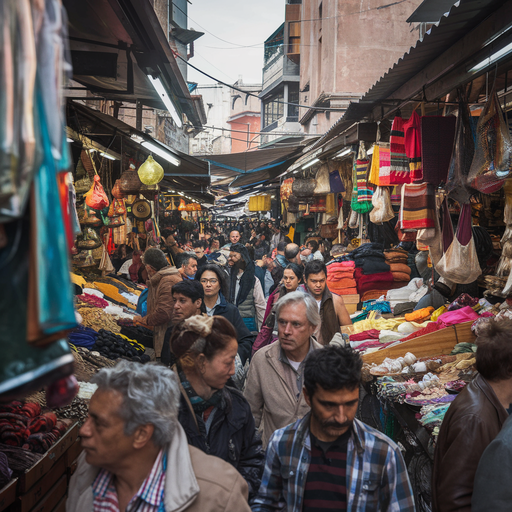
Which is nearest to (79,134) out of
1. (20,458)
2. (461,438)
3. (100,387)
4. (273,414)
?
(20,458)

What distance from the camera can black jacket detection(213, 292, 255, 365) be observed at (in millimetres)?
4273

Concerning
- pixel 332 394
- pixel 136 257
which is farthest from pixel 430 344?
pixel 136 257

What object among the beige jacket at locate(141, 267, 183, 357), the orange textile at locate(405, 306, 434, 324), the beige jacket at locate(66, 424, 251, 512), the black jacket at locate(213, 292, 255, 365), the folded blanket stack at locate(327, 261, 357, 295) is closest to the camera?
the beige jacket at locate(66, 424, 251, 512)

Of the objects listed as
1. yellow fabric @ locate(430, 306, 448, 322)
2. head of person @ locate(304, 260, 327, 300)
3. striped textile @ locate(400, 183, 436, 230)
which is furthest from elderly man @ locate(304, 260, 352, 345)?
yellow fabric @ locate(430, 306, 448, 322)

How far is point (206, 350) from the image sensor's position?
102 inches

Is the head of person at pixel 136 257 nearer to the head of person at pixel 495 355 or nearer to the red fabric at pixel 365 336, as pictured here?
the red fabric at pixel 365 336

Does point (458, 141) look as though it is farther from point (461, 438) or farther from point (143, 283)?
point (143, 283)

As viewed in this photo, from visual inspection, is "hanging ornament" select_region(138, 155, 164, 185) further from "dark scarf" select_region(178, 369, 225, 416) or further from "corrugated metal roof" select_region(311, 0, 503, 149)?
"dark scarf" select_region(178, 369, 225, 416)

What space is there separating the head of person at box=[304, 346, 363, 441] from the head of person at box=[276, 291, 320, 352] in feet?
3.41

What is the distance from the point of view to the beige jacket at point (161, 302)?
17.3 feet

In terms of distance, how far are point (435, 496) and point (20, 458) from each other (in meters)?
2.47

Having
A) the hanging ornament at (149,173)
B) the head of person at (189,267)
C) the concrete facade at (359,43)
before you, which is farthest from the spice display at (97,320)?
the concrete facade at (359,43)

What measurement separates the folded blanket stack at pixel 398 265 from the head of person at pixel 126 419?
691 centimetres

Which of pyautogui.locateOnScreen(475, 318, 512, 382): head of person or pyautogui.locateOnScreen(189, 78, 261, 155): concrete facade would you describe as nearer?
pyautogui.locateOnScreen(475, 318, 512, 382): head of person
